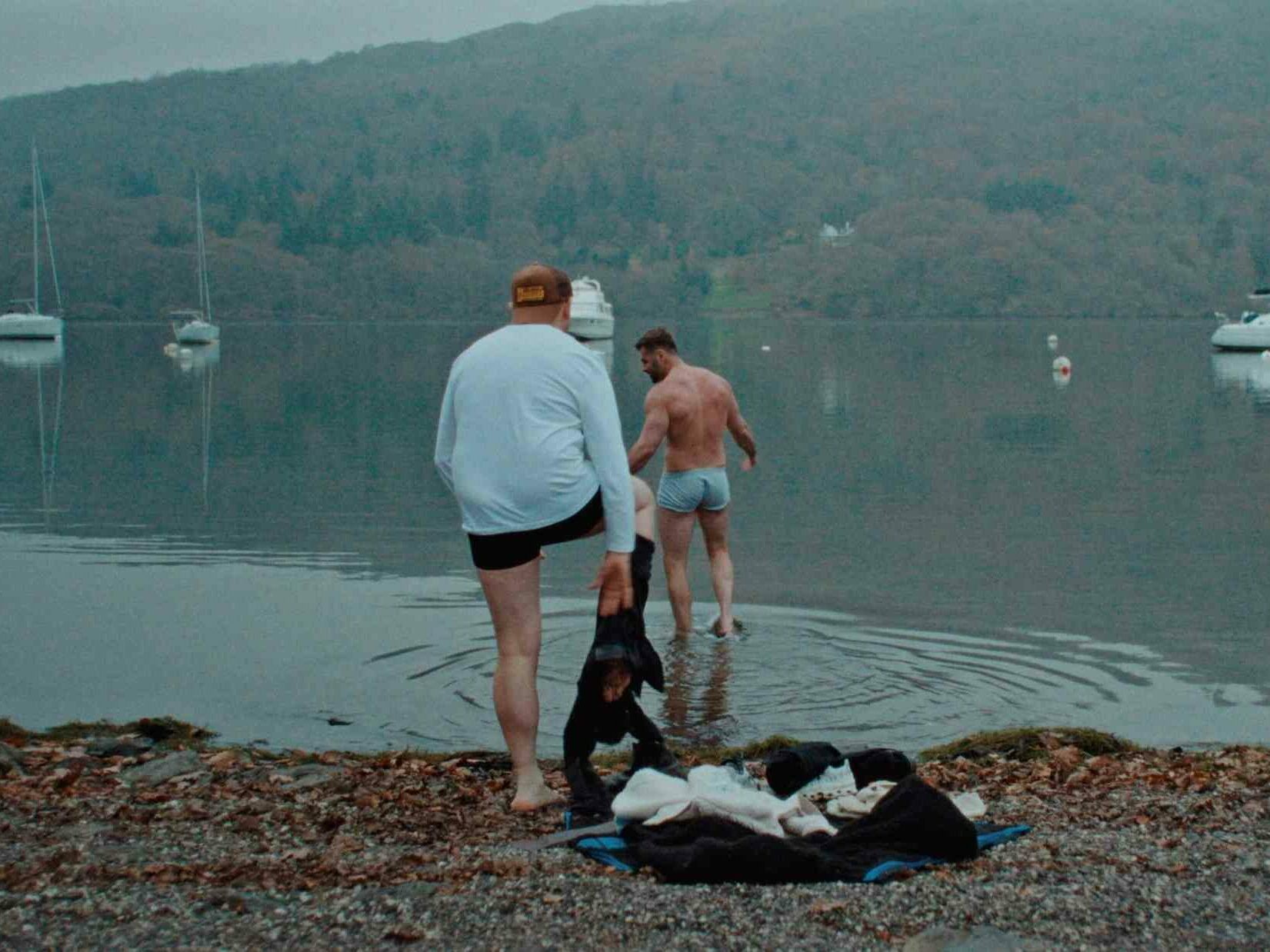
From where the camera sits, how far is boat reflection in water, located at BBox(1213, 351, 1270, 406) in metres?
46.5

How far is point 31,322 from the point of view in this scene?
10556cm

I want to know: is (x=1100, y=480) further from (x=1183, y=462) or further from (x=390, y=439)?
(x=390, y=439)

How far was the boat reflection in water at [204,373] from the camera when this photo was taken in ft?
91.3

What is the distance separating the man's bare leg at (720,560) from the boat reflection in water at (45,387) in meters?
10.4

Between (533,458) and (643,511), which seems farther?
(643,511)

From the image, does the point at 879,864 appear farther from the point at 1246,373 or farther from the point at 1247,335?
the point at 1247,335

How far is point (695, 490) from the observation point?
40.6ft

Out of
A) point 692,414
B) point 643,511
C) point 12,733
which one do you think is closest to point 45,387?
point 692,414

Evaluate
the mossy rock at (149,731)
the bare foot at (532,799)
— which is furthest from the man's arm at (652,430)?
the bare foot at (532,799)

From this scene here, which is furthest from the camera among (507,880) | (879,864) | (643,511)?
(643,511)

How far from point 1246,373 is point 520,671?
5606 cm

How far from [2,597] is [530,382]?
896cm

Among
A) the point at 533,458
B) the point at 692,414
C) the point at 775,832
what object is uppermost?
the point at 533,458

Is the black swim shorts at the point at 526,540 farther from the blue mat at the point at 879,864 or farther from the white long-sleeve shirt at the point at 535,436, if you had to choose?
the blue mat at the point at 879,864
